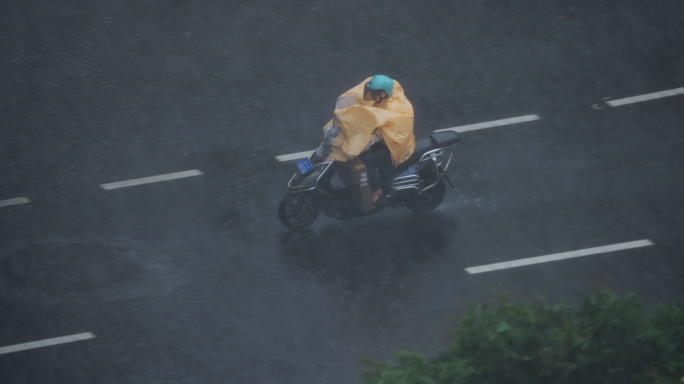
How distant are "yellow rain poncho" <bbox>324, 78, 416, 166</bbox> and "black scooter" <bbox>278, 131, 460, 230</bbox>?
0.19m

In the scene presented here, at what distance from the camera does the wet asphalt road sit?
736 centimetres

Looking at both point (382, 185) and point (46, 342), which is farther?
point (382, 185)

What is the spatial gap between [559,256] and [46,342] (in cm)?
530

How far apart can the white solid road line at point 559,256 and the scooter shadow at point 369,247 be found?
51cm

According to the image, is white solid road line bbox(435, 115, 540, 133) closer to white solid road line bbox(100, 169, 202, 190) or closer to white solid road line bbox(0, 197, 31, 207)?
white solid road line bbox(100, 169, 202, 190)

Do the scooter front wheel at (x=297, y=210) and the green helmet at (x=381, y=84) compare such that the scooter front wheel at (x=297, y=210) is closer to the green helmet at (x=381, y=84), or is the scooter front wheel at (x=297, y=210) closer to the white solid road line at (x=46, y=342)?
the green helmet at (x=381, y=84)

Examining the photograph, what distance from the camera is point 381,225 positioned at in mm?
8602

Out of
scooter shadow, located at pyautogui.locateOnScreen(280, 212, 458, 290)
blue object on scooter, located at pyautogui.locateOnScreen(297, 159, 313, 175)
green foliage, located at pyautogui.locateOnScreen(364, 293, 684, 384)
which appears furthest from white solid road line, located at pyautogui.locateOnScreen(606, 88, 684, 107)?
green foliage, located at pyautogui.locateOnScreen(364, 293, 684, 384)

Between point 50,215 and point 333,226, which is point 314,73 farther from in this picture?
point 50,215

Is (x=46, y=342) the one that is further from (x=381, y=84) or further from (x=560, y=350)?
(x=560, y=350)

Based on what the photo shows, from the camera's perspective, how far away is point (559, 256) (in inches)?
317

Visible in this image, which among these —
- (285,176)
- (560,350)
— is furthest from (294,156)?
(560,350)

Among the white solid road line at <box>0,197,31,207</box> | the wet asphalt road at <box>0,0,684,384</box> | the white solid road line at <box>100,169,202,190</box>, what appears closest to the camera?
the wet asphalt road at <box>0,0,684,384</box>

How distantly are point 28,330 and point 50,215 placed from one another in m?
1.80
